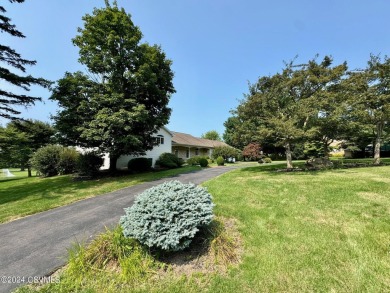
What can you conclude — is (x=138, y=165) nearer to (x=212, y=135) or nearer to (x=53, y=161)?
(x=53, y=161)

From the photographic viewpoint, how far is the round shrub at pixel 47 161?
1917 cm

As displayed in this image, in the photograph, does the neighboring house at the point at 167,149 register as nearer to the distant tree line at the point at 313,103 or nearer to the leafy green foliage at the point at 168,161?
the leafy green foliage at the point at 168,161

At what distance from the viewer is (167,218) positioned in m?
3.77

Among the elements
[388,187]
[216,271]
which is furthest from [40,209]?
[388,187]

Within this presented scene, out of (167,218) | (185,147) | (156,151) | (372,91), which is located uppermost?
(372,91)

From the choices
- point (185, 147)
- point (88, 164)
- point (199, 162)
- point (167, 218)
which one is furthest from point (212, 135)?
point (167, 218)

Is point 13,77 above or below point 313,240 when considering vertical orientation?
above

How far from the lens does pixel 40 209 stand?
25.0 ft

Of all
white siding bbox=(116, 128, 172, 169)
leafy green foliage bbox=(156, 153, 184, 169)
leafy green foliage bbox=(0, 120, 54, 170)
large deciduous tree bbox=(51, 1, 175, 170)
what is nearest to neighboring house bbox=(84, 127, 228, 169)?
white siding bbox=(116, 128, 172, 169)

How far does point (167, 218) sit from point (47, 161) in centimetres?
2029

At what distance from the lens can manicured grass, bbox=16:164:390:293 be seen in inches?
120

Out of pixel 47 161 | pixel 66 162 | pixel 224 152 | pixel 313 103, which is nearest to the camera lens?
pixel 313 103

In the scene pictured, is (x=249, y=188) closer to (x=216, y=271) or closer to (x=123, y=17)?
(x=216, y=271)

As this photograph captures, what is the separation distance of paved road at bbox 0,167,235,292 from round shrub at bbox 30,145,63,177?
14.1 metres
